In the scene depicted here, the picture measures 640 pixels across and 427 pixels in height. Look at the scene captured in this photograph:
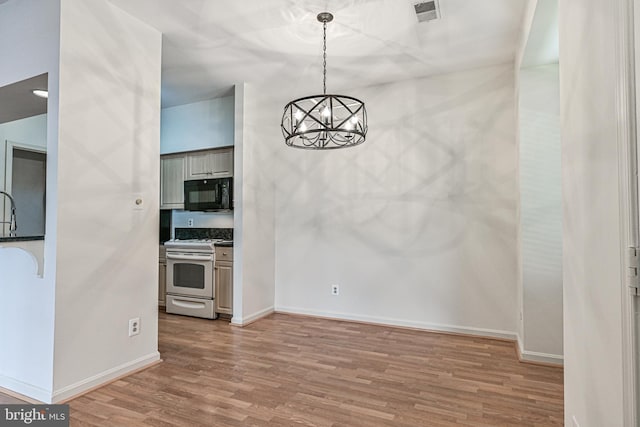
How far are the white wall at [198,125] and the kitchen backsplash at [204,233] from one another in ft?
3.62

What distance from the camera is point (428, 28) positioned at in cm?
291

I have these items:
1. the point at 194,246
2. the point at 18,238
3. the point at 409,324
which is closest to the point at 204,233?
the point at 194,246

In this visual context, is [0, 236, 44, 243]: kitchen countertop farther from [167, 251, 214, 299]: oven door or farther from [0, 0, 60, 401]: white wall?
[167, 251, 214, 299]: oven door

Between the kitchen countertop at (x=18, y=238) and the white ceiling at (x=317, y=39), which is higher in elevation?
the white ceiling at (x=317, y=39)

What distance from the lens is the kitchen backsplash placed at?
4848mm

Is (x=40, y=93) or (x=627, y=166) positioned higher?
(x=40, y=93)

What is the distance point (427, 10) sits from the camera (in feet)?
8.64

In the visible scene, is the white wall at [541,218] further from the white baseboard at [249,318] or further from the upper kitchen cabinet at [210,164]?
the upper kitchen cabinet at [210,164]

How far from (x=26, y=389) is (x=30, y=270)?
76 cm

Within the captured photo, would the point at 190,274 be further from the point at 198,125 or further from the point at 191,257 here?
the point at 198,125

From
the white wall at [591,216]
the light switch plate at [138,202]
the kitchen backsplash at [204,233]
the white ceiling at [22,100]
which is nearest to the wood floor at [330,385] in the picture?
the white wall at [591,216]

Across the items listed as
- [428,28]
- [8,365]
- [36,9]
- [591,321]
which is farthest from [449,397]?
[36,9]

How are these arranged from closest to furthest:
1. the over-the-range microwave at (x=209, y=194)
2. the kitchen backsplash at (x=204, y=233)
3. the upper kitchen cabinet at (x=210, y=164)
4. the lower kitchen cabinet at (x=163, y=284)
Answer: the over-the-range microwave at (x=209, y=194) → the upper kitchen cabinet at (x=210, y=164) → the lower kitchen cabinet at (x=163, y=284) → the kitchen backsplash at (x=204, y=233)

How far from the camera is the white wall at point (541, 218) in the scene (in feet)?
9.62
